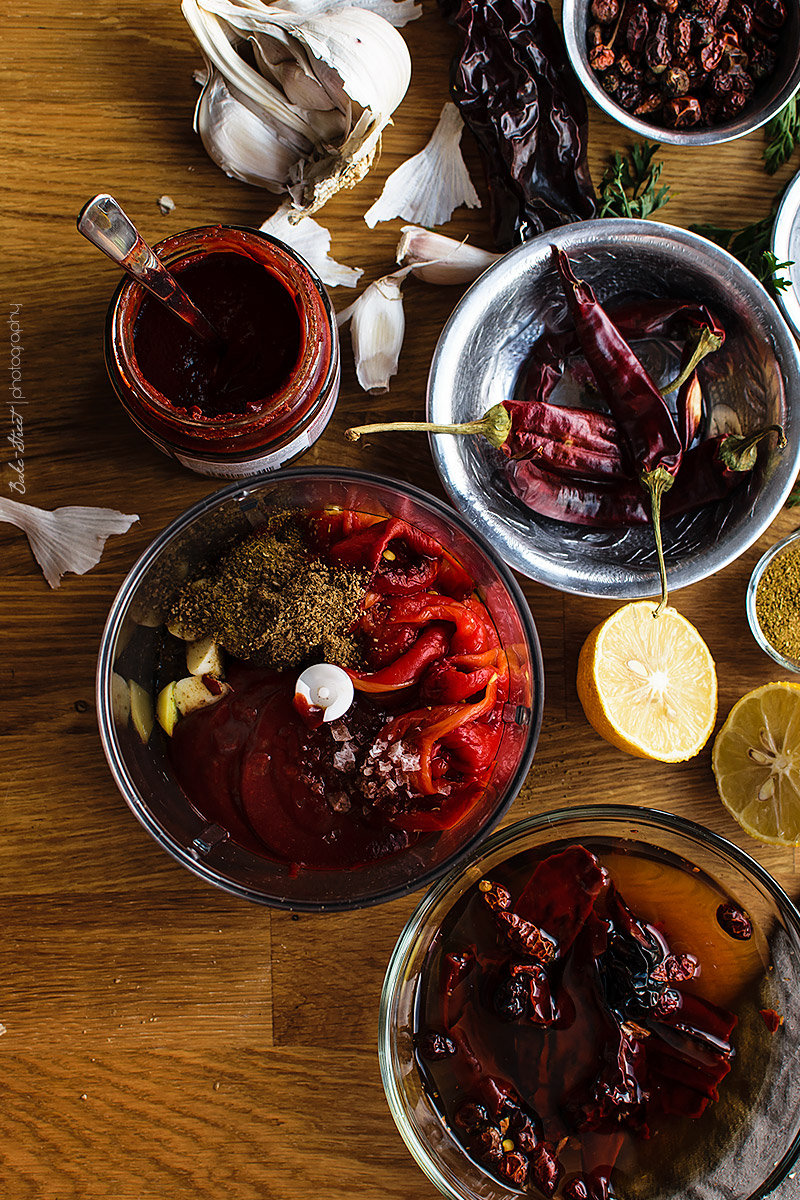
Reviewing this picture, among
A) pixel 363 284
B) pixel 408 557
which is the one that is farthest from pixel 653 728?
pixel 363 284

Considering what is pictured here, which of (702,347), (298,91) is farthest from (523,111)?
(702,347)

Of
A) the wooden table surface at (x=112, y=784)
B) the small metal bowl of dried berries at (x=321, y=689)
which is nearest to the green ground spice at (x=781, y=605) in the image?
the wooden table surface at (x=112, y=784)

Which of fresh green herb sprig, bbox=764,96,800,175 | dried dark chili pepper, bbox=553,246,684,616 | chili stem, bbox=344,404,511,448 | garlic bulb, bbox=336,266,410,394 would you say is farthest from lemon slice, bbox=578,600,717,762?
fresh green herb sprig, bbox=764,96,800,175

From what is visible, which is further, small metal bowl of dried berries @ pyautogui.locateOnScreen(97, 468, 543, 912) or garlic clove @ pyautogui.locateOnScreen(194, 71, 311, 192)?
garlic clove @ pyautogui.locateOnScreen(194, 71, 311, 192)

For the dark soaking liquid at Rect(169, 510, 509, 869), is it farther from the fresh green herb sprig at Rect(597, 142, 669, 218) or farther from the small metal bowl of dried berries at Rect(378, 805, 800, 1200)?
the fresh green herb sprig at Rect(597, 142, 669, 218)

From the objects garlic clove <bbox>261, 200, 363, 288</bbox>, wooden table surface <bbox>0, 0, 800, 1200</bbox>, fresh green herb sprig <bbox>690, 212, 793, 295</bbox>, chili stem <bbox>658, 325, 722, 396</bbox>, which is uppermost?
fresh green herb sprig <bbox>690, 212, 793, 295</bbox>

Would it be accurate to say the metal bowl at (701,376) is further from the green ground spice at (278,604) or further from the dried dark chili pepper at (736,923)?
the dried dark chili pepper at (736,923)

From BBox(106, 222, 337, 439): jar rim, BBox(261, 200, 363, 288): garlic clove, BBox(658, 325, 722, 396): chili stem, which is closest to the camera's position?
BBox(106, 222, 337, 439): jar rim
